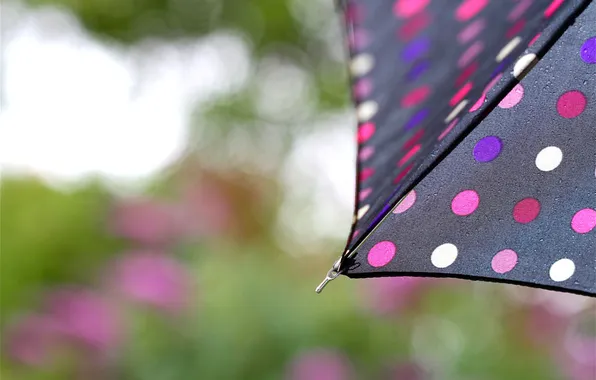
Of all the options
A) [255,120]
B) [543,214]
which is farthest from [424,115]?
[255,120]

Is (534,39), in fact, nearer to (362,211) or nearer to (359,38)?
(362,211)

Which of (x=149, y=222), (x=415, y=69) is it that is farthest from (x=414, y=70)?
(x=149, y=222)

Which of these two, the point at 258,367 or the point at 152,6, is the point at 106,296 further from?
the point at 152,6

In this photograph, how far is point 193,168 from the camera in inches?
166

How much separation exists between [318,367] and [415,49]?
57.4 inches

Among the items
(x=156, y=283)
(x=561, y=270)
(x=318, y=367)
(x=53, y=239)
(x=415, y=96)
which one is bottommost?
(x=318, y=367)

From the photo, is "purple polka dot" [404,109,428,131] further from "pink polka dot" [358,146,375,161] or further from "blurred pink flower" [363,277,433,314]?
"blurred pink flower" [363,277,433,314]

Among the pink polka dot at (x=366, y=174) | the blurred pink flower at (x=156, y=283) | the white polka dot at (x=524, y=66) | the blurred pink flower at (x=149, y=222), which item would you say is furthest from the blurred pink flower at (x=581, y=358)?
the white polka dot at (x=524, y=66)

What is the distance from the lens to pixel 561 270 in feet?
1.50

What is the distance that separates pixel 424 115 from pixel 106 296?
7.04 feet

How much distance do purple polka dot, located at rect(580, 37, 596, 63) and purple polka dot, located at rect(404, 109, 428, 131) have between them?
140 millimetres

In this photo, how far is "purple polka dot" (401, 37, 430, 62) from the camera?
0.68 m

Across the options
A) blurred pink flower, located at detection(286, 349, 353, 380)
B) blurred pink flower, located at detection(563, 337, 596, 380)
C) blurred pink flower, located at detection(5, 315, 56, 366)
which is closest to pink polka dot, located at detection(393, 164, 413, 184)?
blurred pink flower, located at detection(286, 349, 353, 380)

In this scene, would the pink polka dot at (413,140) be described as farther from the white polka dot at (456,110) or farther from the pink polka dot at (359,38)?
the pink polka dot at (359,38)
